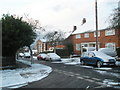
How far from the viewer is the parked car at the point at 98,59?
62.9ft

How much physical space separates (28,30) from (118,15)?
9.80 m

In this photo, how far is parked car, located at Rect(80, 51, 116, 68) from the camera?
62.9 feet

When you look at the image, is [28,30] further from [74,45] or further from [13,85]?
[74,45]

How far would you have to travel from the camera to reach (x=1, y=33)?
1836cm

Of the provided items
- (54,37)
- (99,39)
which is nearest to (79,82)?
(99,39)

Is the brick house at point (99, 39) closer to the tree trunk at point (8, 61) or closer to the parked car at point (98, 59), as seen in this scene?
the parked car at point (98, 59)

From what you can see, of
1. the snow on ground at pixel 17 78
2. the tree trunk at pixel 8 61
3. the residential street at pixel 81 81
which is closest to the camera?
the residential street at pixel 81 81

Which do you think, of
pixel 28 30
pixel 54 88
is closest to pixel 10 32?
pixel 28 30

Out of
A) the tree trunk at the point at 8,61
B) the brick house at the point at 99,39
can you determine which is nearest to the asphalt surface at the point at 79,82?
the tree trunk at the point at 8,61

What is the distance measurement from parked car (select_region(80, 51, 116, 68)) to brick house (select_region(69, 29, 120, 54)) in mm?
14392

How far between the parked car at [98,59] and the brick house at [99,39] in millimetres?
14392

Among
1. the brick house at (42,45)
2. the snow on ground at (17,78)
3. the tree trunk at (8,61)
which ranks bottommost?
the snow on ground at (17,78)

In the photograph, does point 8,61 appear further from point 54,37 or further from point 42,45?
point 42,45

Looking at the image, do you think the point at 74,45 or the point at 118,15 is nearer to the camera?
the point at 118,15
